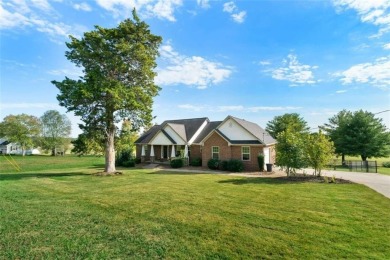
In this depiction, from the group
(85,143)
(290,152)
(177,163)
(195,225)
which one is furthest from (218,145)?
(195,225)

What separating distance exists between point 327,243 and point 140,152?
1267 inches

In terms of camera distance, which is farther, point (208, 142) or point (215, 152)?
point (208, 142)

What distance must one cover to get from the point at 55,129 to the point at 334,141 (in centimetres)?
8283

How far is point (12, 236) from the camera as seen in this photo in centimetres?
707

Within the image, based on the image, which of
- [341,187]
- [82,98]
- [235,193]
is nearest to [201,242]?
[235,193]

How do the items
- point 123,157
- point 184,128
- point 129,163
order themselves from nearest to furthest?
point 129,163, point 123,157, point 184,128

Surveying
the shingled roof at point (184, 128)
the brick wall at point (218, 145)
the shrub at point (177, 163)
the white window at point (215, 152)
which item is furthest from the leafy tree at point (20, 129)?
the white window at point (215, 152)

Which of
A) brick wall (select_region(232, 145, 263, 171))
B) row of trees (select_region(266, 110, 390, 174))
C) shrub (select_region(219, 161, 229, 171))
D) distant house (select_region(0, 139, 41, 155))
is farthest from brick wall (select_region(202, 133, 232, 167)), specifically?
distant house (select_region(0, 139, 41, 155))

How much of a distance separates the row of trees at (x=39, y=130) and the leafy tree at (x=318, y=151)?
263 ft

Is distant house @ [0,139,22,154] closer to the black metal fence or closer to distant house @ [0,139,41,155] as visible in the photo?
distant house @ [0,139,41,155]

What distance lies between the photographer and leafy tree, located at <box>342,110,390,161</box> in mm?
35625

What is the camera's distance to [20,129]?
244ft

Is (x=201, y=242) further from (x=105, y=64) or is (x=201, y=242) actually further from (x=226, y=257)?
(x=105, y=64)

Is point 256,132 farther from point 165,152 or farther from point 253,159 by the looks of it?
point 165,152
